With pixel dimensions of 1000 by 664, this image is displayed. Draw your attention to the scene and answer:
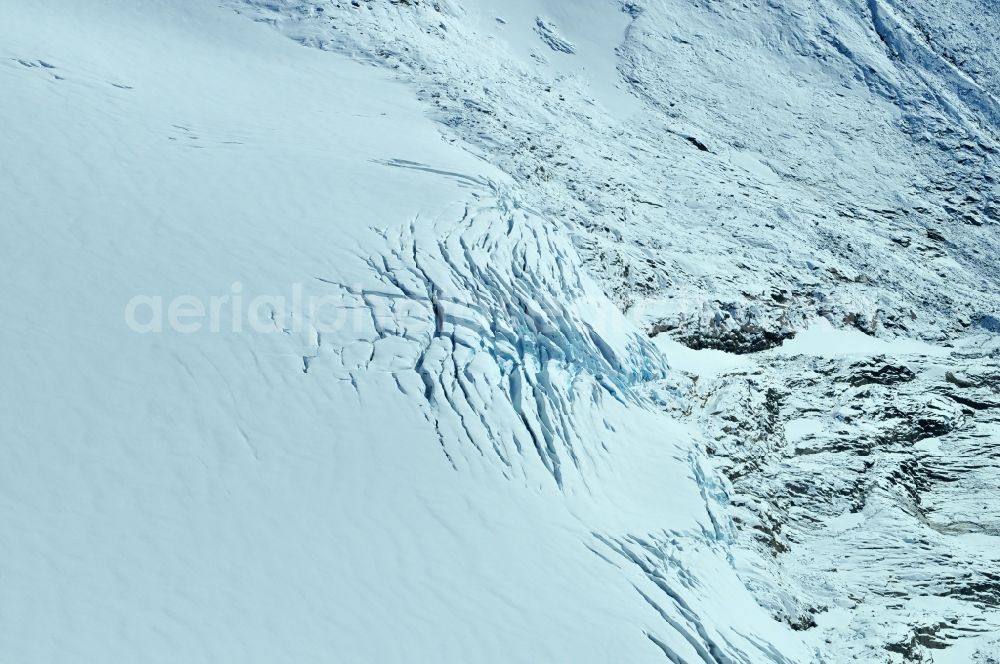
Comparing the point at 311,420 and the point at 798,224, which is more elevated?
the point at 798,224

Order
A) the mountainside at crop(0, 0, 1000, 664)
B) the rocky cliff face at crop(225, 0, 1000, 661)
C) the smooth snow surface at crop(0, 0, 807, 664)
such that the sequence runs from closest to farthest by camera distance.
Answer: the smooth snow surface at crop(0, 0, 807, 664), the mountainside at crop(0, 0, 1000, 664), the rocky cliff face at crop(225, 0, 1000, 661)

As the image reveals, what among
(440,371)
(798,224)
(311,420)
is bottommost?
(311,420)

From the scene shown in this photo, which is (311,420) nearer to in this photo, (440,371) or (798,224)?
(440,371)

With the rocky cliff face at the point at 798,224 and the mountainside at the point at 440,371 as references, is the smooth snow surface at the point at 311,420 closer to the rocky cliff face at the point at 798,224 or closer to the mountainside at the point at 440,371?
the mountainside at the point at 440,371

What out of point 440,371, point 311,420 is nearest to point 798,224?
point 440,371

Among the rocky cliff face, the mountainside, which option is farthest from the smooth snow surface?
the rocky cliff face

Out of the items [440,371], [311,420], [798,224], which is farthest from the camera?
[798,224]

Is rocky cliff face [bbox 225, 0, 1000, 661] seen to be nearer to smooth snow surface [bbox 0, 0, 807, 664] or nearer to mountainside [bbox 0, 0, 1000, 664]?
mountainside [bbox 0, 0, 1000, 664]

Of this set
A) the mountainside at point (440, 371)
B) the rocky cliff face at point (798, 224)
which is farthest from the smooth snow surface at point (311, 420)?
the rocky cliff face at point (798, 224)

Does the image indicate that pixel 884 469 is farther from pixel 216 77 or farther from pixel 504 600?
pixel 216 77
